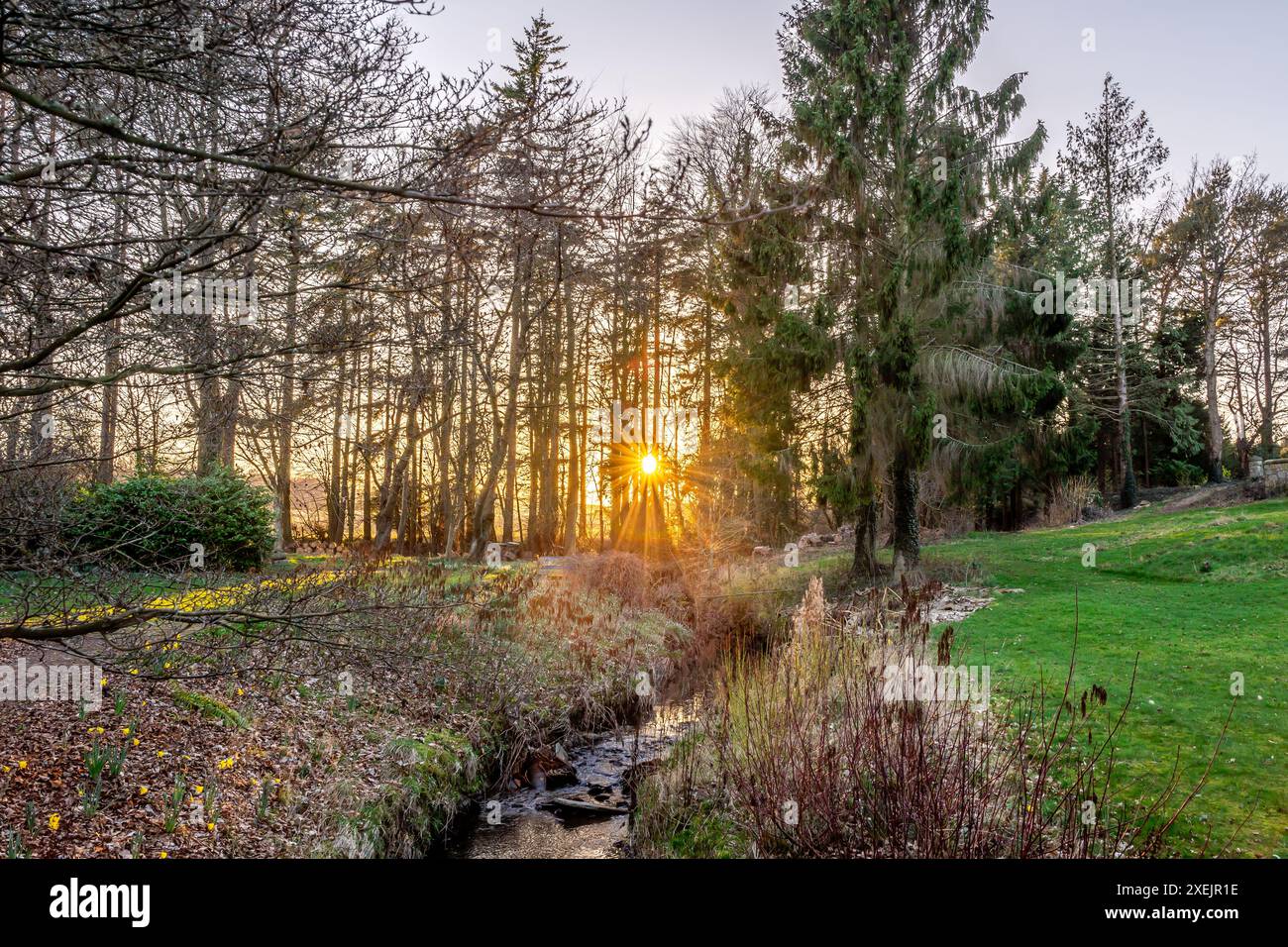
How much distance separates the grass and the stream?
10.2 feet

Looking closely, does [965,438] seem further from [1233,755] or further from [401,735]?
[401,735]

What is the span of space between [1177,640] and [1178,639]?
7 centimetres

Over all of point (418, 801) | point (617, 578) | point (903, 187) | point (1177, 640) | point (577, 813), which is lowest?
point (577, 813)

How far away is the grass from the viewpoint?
13.8 ft

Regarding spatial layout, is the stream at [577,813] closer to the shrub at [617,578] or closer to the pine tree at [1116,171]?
the shrub at [617,578]

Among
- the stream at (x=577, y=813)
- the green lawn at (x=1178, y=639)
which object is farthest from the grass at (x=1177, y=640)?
the stream at (x=577, y=813)

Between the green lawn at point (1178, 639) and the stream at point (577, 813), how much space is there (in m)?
3.19

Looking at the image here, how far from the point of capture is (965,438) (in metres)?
14.6

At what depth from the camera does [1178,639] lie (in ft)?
25.3

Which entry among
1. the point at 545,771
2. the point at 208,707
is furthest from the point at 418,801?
the point at 208,707

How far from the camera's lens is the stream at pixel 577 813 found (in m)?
5.36

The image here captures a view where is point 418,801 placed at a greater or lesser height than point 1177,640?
lesser

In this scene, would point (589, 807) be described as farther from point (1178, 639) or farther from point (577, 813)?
point (1178, 639)

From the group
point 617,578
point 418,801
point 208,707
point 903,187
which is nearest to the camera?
point 208,707
